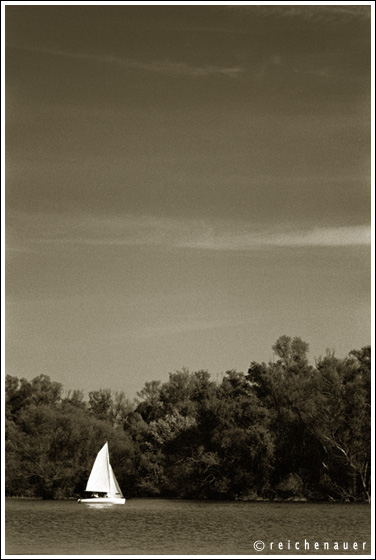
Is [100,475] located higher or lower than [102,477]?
higher

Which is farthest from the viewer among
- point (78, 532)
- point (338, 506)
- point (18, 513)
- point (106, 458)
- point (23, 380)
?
point (23, 380)

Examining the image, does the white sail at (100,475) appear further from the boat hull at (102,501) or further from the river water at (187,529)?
the river water at (187,529)

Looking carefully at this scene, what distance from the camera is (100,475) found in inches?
2159

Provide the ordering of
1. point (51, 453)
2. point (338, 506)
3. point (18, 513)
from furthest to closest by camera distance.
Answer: point (51, 453), point (338, 506), point (18, 513)

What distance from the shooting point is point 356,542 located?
32969 millimetres

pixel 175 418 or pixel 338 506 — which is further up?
pixel 175 418

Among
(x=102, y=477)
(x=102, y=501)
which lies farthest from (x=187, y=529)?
(x=102, y=477)

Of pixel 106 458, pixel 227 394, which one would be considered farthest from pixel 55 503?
pixel 227 394

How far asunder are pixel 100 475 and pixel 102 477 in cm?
17

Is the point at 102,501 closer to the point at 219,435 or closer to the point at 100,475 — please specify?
the point at 100,475

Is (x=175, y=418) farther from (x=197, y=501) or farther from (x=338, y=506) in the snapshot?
(x=338, y=506)

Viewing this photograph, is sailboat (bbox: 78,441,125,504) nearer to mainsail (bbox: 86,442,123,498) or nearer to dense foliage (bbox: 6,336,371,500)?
mainsail (bbox: 86,442,123,498)

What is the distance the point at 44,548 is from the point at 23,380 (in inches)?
1375

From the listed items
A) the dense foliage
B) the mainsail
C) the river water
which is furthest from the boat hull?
the dense foliage
